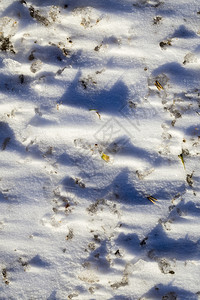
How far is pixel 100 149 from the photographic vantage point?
163cm

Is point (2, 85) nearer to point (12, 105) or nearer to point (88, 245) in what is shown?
point (12, 105)

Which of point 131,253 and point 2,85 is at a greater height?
point 2,85

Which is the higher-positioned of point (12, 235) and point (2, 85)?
point (2, 85)

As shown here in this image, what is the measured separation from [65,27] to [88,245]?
1.38m

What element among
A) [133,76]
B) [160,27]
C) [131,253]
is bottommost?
[131,253]

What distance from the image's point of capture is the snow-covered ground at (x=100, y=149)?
161 cm

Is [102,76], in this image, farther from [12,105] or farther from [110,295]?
[110,295]

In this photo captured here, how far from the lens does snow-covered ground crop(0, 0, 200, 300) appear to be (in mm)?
1605

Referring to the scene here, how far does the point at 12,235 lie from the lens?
1.63 meters

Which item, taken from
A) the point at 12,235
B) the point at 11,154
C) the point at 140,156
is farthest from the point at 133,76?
the point at 12,235

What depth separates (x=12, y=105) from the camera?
1613 millimetres

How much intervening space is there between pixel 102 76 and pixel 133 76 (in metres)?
0.19

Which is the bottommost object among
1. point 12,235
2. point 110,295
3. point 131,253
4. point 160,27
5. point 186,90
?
point 110,295

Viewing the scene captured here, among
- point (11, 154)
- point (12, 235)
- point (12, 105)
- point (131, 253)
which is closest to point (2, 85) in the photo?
point (12, 105)
